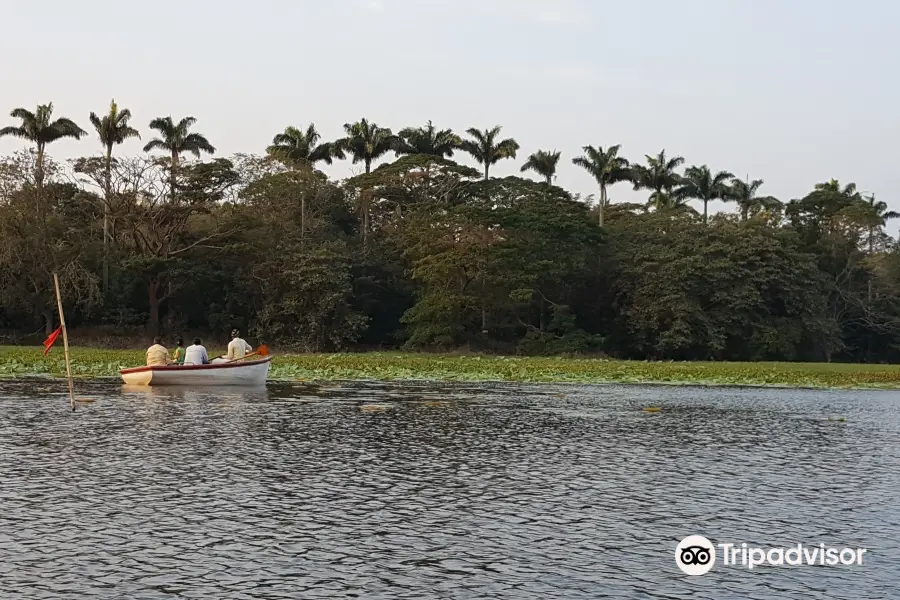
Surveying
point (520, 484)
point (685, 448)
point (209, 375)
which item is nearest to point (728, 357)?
point (209, 375)

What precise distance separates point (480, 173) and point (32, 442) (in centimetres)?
6162

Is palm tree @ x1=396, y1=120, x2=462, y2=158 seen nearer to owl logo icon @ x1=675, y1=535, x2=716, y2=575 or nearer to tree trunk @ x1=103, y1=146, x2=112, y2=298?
tree trunk @ x1=103, y1=146, x2=112, y2=298

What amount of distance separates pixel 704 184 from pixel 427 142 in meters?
26.9

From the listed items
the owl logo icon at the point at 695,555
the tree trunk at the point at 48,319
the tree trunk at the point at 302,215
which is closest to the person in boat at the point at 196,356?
the owl logo icon at the point at 695,555

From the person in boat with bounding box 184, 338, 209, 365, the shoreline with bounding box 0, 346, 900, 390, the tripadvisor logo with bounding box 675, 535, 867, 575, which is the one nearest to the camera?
the tripadvisor logo with bounding box 675, 535, 867, 575

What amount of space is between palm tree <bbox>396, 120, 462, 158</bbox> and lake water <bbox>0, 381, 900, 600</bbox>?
59.1m

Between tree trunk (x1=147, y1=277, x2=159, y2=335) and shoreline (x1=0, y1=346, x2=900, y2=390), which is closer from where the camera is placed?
shoreline (x1=0, y1=346, x2=900, y2=390)

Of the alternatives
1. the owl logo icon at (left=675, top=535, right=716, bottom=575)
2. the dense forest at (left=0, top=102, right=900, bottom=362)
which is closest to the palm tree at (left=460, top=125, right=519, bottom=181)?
the dense forest at (left=0, top=102, right=900, bottom=362)

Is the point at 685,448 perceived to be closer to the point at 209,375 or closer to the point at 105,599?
the point at 105,599

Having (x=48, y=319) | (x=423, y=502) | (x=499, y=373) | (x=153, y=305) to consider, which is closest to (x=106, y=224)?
(x=153, y=305)

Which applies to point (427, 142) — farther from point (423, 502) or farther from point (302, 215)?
point (423, 502)

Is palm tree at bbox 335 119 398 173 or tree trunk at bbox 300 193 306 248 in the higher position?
palm tree at bbox 335 119 398 173

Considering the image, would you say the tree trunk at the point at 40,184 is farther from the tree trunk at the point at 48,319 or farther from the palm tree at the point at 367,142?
the palm tree at the point at 367,142

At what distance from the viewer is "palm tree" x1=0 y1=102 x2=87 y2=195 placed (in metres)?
71.8
